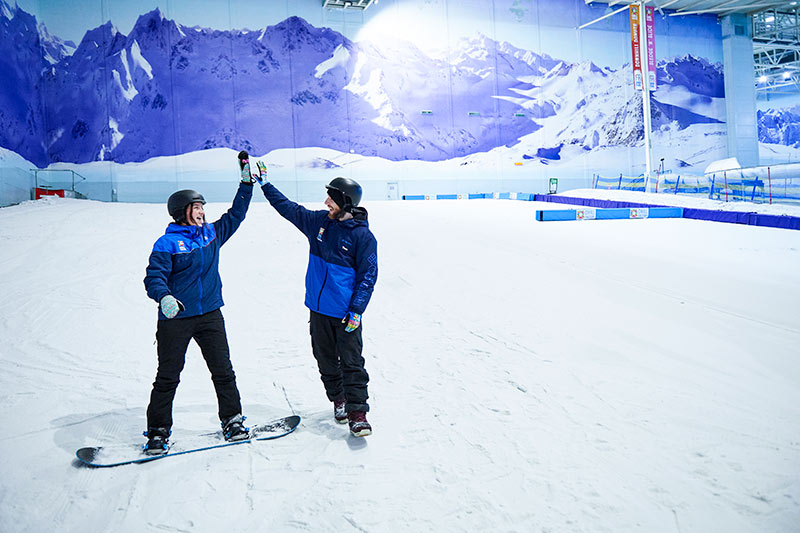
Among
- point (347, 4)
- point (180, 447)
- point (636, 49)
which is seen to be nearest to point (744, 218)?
point (636, 49)

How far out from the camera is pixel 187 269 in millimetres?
2619

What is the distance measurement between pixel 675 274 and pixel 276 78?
16720mm

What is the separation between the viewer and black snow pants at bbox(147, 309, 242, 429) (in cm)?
258

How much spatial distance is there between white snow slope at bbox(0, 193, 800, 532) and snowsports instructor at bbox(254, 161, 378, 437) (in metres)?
0.33

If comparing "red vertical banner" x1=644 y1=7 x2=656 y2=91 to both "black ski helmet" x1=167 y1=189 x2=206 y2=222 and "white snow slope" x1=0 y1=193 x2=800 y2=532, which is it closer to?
"white snow slope" x1=0 y1=193 x2=800 y2=532

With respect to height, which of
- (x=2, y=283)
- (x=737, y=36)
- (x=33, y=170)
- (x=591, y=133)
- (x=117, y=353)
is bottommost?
(x=117, y=353)

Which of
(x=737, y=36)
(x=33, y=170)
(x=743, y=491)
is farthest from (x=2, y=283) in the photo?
(x=737, y=36)

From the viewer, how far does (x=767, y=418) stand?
2818 millimetres

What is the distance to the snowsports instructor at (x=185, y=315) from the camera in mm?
2555

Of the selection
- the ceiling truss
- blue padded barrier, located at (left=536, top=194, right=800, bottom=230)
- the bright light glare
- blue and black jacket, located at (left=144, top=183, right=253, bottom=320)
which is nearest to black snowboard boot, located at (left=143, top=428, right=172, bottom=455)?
blue and black jacket, located at (left=144, top=183, right=253, bottom=320)

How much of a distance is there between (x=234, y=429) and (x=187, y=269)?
85 centimetres

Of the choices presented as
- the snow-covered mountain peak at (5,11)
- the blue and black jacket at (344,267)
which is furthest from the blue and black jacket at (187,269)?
the snow-covered mountain peak at (5,11)

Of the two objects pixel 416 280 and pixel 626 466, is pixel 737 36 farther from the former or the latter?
pixel 626 466

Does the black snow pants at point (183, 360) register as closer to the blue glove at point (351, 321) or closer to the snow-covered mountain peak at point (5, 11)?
the blue glove at point (351, 321)
